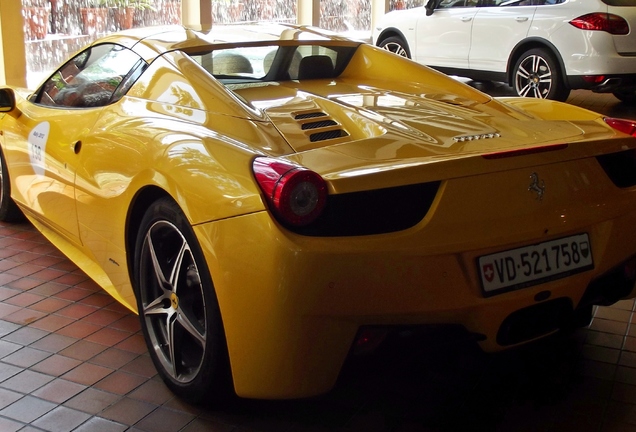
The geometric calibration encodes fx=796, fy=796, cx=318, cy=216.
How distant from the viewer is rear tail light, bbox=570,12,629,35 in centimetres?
886

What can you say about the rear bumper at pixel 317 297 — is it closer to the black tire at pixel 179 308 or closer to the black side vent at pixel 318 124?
the black tire at pixel 179 308

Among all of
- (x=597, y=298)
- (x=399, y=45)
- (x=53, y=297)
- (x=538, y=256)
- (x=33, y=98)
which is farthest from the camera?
(x=399, y=45)

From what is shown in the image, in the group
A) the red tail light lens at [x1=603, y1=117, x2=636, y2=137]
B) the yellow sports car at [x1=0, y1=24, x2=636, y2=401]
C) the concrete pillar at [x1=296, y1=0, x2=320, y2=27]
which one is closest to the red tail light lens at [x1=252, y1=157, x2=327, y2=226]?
the yellow sports car at [x1=0, y1=24, x2=636, y2=401]

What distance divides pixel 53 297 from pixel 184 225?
1601 millimetres

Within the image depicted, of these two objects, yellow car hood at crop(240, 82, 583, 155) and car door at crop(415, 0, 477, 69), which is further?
car door at crop(415, 0, 477, 69)

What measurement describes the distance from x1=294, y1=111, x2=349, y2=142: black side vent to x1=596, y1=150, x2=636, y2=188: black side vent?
0.92 metres

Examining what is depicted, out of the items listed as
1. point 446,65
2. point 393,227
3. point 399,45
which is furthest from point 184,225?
point 399,45

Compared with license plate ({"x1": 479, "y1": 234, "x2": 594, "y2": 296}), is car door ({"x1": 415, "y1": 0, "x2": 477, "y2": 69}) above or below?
above

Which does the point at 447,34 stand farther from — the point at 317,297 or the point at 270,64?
the point at 317,297

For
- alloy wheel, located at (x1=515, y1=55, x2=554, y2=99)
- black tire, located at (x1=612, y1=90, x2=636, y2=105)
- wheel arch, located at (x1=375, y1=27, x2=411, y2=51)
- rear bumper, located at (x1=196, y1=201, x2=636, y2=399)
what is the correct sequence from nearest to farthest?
1. rear bumper, located at (x1=196, y1=201, x2=636, y2=399)
2. alloy wheel, located at (x1=515, y1=55, x2=554, y2=99)
3. black tire, located at (x1=612, y1=90, x2=636, y2=105)
4. wheel arch, located at (x1=375, y1=27, x2=411, y2=51)

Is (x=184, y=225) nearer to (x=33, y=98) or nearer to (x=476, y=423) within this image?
(x=476, y=423)

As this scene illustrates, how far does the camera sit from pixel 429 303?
2.34 meters

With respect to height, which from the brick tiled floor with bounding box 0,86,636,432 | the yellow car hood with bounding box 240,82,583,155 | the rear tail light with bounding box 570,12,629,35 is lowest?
the brick tiled floor with bounding box 0,86,636,432

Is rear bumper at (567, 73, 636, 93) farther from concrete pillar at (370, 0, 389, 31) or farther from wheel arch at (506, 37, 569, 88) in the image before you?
concrete pillar at (370, 0, 389, 31)
